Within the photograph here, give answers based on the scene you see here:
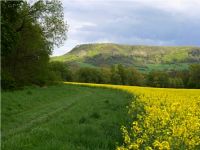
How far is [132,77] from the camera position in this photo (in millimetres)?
114688

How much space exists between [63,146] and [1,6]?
66.3 ft

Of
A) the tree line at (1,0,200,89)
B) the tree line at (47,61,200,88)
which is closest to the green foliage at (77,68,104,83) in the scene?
the tree line at (47,61,200,88)

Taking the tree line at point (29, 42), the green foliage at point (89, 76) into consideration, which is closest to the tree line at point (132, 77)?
the green foliage at point (89, 76)

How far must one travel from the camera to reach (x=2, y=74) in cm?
3884

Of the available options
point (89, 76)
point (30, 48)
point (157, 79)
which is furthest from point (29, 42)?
point (89, 76)

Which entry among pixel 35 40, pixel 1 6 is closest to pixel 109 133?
pixel 1 6

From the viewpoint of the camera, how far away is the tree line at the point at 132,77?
101m

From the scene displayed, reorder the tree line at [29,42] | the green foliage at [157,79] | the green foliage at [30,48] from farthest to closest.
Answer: the green foliage at [157,79], the green foliage at [30,48], the tree line at [29,42]

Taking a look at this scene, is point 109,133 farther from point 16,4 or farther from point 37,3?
point 37,3

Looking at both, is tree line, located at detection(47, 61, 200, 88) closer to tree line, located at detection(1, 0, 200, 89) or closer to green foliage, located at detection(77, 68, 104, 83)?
green foliage, located at detection(77, 68, 104, 83)

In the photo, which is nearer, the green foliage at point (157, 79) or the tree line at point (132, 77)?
the tree line at point (132, 77)

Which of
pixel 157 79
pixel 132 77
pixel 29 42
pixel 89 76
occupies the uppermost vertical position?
pixel 29 42

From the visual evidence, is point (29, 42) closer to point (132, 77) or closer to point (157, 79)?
point (157, 79)

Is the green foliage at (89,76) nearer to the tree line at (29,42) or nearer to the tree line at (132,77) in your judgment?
the tree line at (132,77)
